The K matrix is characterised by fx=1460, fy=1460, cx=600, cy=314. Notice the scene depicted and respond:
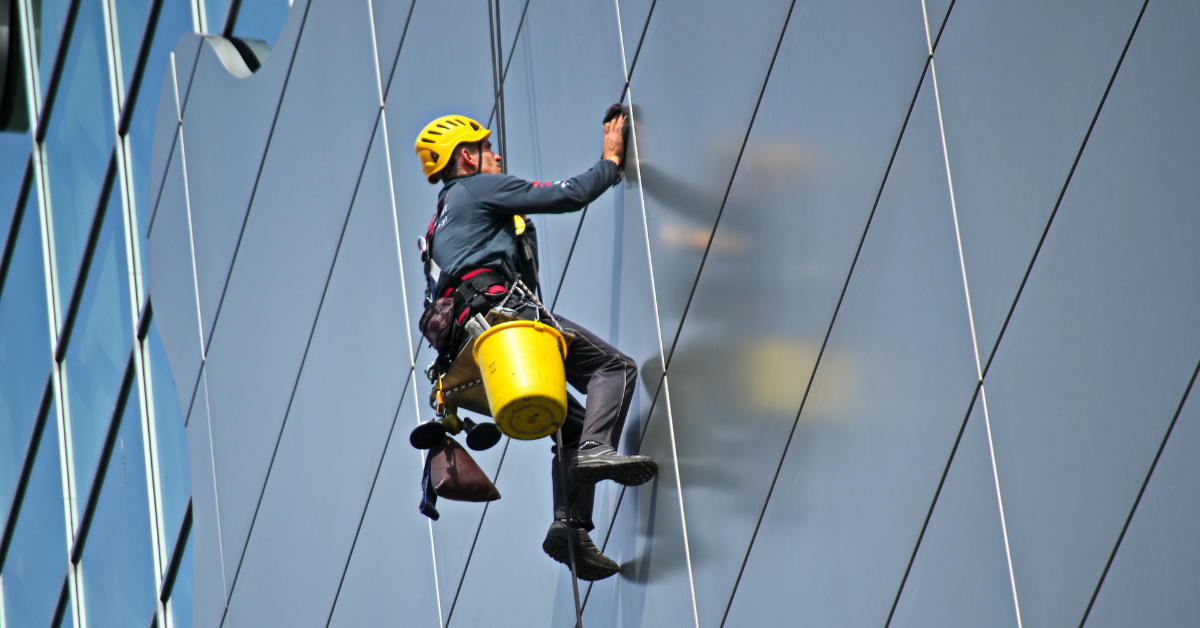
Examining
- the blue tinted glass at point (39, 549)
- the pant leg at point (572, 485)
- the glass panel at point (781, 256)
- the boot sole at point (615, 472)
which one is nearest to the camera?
the glass panel at point (781, 256)

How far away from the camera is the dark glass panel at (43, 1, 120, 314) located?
13.2 m

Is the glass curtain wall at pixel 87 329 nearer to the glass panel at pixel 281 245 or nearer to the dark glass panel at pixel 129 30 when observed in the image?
the dark glass panel at pixel 129 30

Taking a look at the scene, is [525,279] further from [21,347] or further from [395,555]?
[21,347]

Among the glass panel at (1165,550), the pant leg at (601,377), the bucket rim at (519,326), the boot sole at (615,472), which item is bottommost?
the boot sole at (615,472)

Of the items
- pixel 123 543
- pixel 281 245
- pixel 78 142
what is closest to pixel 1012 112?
pixel 281 245

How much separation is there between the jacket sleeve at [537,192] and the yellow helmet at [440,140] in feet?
0.87

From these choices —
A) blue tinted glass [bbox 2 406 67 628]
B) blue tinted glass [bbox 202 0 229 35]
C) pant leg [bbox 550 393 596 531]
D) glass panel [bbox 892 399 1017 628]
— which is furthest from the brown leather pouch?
blue tinted glass [bbox 2 406 67 628]

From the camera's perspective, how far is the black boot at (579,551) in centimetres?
607

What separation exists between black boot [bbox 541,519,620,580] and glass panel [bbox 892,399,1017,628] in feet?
5.42

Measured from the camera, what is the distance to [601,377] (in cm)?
601

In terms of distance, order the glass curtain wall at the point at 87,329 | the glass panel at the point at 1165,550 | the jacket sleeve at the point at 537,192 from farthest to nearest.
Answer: the glass curtain wall at the point at 87,329
the jacket sleeve at the point at 537,192
the glass panel at the point at 1165,550

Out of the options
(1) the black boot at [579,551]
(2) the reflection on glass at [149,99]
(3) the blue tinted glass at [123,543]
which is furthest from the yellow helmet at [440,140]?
(3) the blue tinted glass at [123,543]

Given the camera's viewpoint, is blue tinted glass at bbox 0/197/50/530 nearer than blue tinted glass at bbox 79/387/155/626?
No

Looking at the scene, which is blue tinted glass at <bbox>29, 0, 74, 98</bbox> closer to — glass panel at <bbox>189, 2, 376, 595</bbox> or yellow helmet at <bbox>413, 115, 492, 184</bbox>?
glass panel at <bbox>189, 2, 376, 595</bbox>
